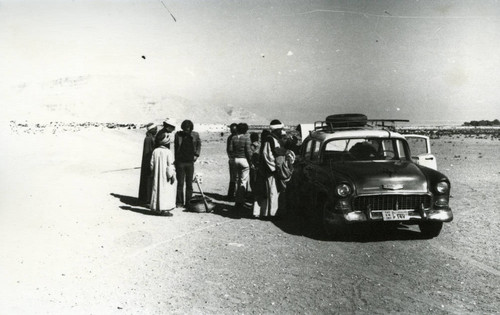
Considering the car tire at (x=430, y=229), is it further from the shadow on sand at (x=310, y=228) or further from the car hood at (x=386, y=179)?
the car hood at (x=386, y=179)

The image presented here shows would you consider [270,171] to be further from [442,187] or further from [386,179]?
[442,187]

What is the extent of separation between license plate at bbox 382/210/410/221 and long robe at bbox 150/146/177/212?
412cm

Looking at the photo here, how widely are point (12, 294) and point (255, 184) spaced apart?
497cm

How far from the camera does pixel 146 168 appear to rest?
10.5 metres

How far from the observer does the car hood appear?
7023mm

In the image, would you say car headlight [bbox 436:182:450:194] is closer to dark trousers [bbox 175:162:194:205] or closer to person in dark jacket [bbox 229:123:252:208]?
person in dark jacket [bbox 229:123:252:208]

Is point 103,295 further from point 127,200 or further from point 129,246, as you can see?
point 127,200

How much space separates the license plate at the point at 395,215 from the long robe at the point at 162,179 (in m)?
4.12

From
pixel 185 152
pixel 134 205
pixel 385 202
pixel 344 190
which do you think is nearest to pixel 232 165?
pixel 185 152

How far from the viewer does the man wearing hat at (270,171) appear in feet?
28.9

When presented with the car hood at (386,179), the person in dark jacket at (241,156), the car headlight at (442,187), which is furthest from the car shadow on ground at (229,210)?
the car headlight at (442,187)

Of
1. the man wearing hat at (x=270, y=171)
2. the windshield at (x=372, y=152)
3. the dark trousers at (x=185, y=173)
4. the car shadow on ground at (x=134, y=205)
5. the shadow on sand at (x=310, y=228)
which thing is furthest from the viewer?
the dark trousers at (x=185, y=173)

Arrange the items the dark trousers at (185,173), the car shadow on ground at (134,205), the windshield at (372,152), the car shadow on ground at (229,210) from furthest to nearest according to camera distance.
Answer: the dark trousers at (185,173)
the car shadow on ground at (134,205)
the car shadow on ground at (229,210)
the windshield at (372,152)

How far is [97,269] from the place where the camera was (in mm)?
5797
